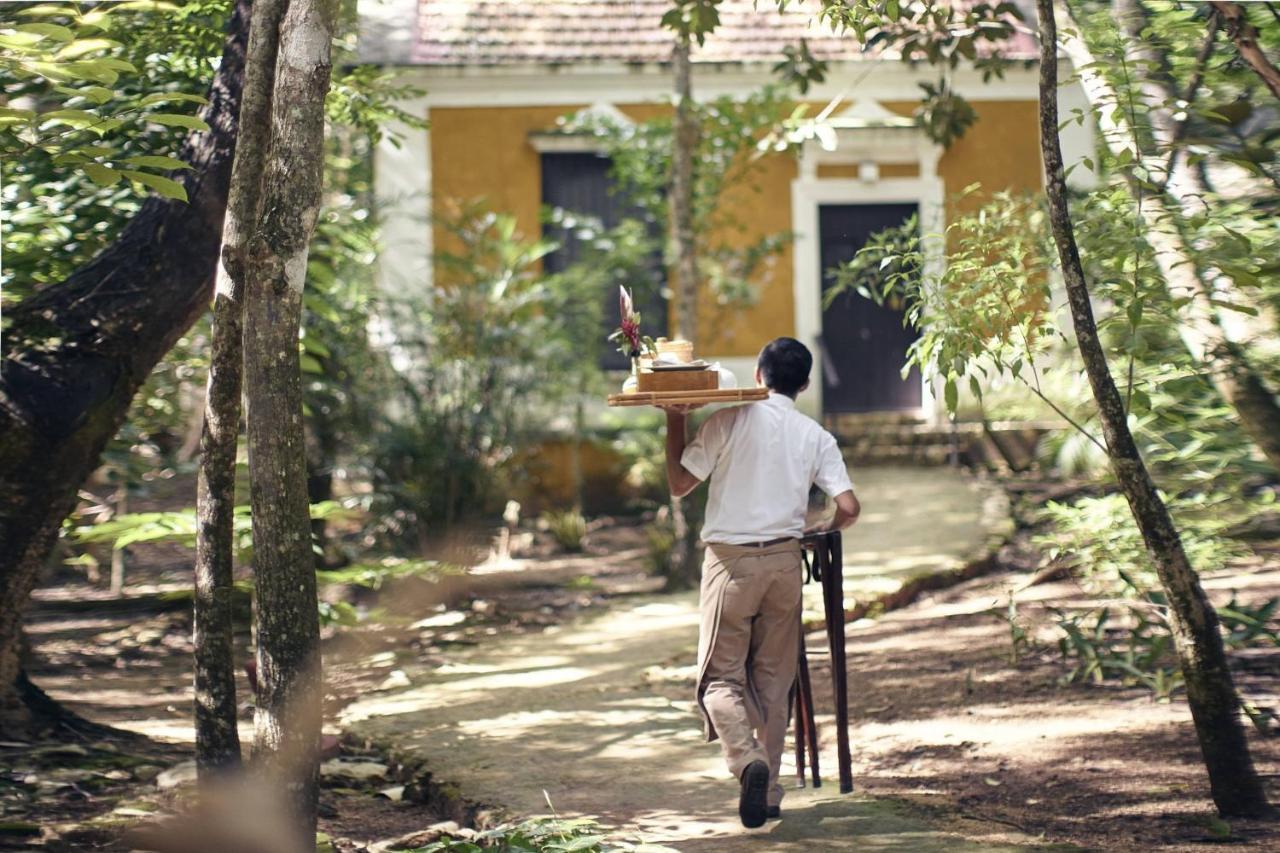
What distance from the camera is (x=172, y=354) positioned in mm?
8766

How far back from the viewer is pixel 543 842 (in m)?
4.46

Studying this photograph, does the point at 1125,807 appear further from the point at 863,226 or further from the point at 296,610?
the point at 863,226

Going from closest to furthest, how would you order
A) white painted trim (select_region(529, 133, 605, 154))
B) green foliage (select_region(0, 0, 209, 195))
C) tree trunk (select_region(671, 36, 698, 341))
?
1. green foliage (select_region(0, 0, 209, 195))
2. tree trunk (select_region(671, 36, 698, 341))
3. white painted trim (select_region(529, 133, 605, 154))

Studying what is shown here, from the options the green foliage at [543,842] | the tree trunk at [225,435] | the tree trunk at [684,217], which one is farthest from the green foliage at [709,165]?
the green foliage at [543,842]

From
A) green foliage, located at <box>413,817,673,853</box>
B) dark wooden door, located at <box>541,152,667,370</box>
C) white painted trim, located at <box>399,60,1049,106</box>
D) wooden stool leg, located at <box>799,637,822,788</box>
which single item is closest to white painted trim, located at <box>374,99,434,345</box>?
white painted trim, located at <box>399,60,1049,106</box>

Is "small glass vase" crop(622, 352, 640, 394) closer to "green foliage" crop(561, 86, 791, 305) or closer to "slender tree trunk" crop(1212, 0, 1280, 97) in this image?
"slender tree trunk" crop(1212, 0, 1280, 97)

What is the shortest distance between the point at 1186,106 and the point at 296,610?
3462mm

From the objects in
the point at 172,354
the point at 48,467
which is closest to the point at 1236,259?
the point at 48,467

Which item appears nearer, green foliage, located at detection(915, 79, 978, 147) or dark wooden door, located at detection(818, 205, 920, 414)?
green foliage, located at detection(915, 79, 978, 147)

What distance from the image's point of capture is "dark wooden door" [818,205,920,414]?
1594 centimetres

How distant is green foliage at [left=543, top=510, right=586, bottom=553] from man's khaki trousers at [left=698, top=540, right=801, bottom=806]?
7.71 metres

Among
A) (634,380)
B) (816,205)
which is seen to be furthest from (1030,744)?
(816,205)

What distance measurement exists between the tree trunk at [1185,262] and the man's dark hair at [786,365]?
1.36 m

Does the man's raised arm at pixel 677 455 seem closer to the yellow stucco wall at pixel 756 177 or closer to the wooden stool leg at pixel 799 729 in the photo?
the wooden stool leg at pixel 799 729
